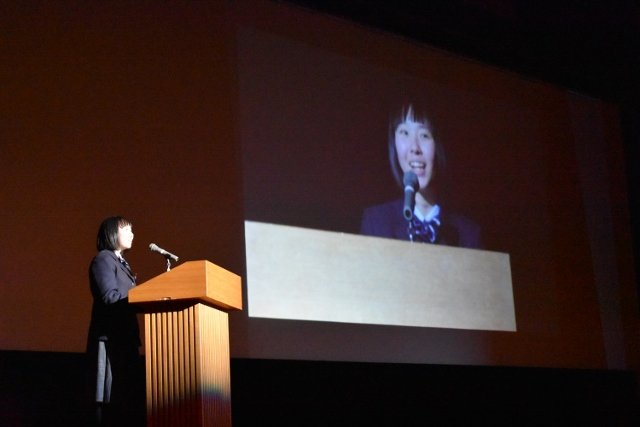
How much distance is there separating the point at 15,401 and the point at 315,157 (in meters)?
2.13

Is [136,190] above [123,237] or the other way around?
above

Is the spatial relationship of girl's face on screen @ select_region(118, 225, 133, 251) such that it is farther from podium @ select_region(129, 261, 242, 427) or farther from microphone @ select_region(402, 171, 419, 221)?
microphone @ select_region(402, 171, 419, 221)

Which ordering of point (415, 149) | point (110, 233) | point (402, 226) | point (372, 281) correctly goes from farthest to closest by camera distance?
point (415, 149), point (402, 226), point (372, 281), point (110, 233)

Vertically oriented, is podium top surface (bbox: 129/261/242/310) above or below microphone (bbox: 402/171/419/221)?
below

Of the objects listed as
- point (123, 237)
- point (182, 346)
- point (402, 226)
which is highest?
point (402, 226)

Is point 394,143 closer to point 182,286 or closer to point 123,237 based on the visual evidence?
point 123,237

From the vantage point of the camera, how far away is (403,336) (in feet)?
17.6

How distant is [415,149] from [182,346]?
3.16 m

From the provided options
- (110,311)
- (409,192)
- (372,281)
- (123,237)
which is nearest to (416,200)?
(409,192)

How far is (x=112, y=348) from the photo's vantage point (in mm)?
3035

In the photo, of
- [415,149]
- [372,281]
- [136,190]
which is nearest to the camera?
[136,190]

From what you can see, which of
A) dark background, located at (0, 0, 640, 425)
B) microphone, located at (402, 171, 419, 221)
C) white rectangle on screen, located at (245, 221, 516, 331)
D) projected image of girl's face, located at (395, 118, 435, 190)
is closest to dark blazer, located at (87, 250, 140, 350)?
dark background, located at (0, 0, 640, 425)

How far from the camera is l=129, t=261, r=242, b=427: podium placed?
2803 millimetres

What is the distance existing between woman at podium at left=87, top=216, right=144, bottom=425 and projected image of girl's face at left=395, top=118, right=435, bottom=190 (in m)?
2.87
